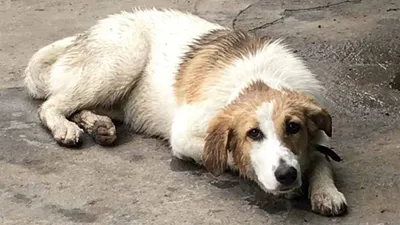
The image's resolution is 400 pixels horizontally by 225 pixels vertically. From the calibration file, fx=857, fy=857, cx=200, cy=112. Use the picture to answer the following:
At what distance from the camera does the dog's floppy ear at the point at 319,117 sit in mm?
4504

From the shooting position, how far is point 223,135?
4555 mm

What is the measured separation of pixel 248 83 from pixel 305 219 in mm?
877

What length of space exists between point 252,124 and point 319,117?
1.27 ft

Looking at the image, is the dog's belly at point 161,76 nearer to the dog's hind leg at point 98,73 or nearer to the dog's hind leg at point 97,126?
the dog's hind leg at point 98,73

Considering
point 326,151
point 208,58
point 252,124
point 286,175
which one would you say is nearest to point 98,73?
point 208,58

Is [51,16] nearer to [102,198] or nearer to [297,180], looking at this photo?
[102,198]

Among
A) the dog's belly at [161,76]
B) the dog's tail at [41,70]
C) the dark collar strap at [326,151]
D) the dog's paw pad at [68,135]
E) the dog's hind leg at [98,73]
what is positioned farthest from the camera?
the dog's tail at [41,70]

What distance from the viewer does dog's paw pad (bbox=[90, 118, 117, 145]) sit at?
17.5ft

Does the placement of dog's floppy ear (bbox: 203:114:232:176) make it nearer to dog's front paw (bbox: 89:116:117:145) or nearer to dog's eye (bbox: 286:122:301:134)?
dog's eye (bbox: 286:122:301:134)

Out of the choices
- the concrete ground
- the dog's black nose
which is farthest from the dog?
the concrete ground

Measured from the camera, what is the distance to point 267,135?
4340 mm

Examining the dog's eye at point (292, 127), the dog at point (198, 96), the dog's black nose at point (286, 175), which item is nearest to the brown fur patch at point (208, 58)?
the dog at point (198, 96)

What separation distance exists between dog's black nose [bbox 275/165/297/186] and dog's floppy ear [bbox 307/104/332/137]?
16.9 inches

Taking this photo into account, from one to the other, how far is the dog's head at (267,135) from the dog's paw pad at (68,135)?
3.42 ft
